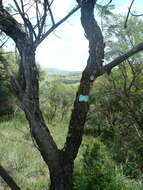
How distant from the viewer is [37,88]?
9.95 ft

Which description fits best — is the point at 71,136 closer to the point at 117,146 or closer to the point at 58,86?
the point at 117,146

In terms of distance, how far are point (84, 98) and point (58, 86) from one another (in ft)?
40.3

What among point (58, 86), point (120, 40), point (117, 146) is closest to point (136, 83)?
point (120, 40)

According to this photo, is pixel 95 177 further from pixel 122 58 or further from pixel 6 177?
pixel 122 58

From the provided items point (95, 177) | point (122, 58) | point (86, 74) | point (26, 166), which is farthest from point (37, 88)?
point (26, 166)

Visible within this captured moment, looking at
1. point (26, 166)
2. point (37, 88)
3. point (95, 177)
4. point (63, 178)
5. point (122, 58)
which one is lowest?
point (26, 166)

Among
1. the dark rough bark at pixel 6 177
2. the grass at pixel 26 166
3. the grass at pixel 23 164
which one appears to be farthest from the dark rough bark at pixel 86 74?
the grass at pixel 23 164

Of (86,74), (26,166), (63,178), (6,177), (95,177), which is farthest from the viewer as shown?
(26,166)

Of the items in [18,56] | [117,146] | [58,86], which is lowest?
[117,146]

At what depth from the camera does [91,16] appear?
3.07 m

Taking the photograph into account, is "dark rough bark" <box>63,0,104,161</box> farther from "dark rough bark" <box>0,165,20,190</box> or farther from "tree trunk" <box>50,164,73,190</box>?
"dark rough bark" <box>0,165,20,190</box>

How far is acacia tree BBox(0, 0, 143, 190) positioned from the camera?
2.93 meters

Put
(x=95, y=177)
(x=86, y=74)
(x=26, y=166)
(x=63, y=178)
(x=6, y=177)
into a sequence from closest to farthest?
(x=6, y=177)
(x=86, y=74)
(x=63, y=178)
(x=95, y=177)
(x=26, y=166)

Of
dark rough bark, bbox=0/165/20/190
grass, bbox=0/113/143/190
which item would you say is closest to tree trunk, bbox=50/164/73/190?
dark rough bark, bbox=0/165/20/190
